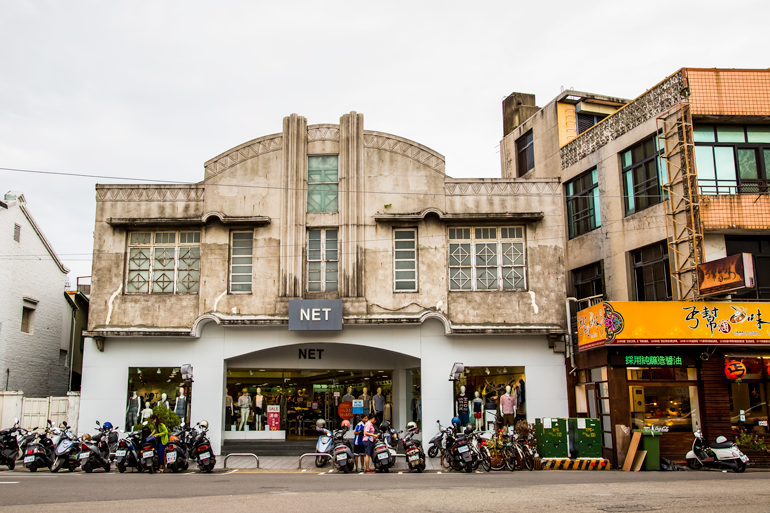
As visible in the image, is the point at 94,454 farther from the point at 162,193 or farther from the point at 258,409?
the point at 162,193

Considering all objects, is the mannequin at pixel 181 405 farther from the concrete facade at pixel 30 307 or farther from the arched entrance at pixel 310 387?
the concrete facade at pixel 30 307

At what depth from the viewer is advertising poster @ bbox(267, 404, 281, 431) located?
25.1 metres

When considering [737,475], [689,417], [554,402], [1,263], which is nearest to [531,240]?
[554,402]

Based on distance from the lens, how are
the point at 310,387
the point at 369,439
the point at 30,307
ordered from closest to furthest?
the point at 369,439, the point at 310,387, the point at 30,307

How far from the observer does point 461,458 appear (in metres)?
18.3

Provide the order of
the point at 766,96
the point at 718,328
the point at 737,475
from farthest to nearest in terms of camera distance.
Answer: the point at 766,96 → the point at 718,328 → the point at 737,475

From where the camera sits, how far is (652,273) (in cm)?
2228

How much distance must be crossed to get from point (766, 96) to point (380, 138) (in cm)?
1211

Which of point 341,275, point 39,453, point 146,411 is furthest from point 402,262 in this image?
point 39,453

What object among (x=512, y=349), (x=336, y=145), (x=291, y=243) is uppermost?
(x=336, y=145)

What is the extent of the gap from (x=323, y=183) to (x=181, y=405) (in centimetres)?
877

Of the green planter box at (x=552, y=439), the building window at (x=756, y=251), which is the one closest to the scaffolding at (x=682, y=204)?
the building window at (x=756, y=251)

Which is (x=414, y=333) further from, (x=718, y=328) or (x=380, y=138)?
(x=718, y=328)

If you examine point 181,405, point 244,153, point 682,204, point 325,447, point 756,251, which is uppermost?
point 244,153
